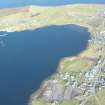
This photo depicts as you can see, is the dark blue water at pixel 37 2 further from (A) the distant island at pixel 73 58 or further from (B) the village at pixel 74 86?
(B) the village at pixel 74 86

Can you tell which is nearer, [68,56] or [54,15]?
[68,56]

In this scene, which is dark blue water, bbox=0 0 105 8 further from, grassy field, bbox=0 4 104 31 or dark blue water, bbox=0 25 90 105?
dark blue water, bbox=0 25 90 105

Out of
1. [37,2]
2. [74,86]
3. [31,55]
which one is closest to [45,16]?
[37,2]

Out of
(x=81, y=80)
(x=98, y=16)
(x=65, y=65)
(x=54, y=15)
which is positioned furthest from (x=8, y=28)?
(x=81, y=80)

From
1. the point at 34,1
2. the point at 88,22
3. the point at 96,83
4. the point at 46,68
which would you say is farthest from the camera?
the point at 34,1

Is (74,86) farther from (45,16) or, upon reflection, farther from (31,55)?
(45,16)

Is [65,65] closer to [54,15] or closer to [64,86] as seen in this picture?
[64,86]
